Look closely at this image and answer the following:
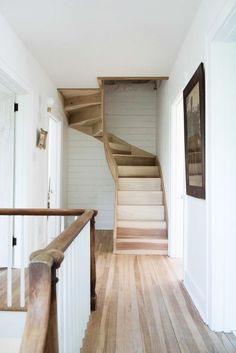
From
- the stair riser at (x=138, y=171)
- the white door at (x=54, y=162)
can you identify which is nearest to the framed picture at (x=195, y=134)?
the stair riser at (x=138, y=171)

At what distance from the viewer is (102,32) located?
2.75 metres

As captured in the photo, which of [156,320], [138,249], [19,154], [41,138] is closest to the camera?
[156,320]

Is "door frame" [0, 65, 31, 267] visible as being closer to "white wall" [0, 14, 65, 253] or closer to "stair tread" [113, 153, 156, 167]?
"white wall" [0, 14, 65, 253]

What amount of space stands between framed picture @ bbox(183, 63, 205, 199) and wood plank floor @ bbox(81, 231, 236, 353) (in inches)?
37.8

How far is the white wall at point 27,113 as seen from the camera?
8.86ft

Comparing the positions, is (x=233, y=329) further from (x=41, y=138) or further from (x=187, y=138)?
(x=41, y=138)

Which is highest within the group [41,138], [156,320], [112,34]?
[112,34]

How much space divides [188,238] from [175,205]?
1.03 m

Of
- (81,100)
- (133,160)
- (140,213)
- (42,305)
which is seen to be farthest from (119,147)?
(42,305)

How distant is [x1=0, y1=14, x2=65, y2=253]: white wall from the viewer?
270 centimetres

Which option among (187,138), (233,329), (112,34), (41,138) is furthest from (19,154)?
(233,329)

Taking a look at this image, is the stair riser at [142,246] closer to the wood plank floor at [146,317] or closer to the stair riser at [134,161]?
the wood plank floor at [146,317]

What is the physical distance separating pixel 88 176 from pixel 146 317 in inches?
150

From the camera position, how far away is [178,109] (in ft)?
12.2
